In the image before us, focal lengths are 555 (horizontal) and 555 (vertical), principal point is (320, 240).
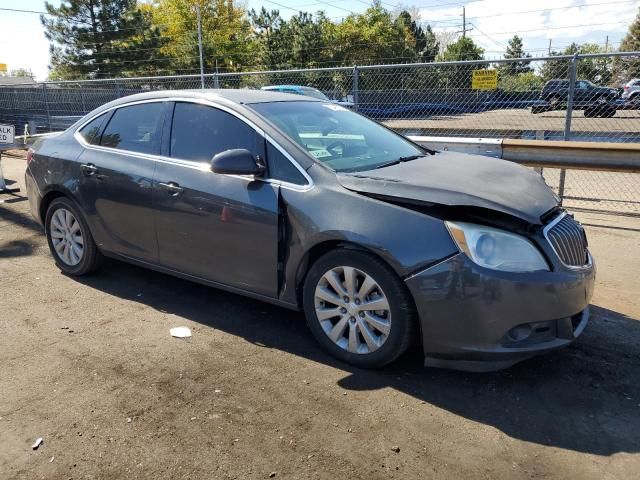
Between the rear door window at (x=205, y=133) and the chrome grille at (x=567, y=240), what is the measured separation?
1.98m

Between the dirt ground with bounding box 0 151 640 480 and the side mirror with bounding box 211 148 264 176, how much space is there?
1188 mm

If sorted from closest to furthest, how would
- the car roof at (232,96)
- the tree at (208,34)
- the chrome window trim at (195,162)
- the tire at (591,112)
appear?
the chrome window trim at (195,162) < the car roof at (232,96) < the tire at (591,112) < the tree at (208,34)

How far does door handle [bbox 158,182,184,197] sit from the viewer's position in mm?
4059

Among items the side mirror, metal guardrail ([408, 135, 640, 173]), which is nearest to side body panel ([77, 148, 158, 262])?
the side mirror

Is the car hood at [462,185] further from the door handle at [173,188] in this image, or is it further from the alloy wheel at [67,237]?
the alloy wheel at [67,237]

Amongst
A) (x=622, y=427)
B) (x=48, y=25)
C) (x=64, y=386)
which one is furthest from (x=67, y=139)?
(x=48, y=25)

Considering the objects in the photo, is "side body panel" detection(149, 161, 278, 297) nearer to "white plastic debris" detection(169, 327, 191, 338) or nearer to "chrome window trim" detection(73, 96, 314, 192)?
"chrome window trim" detection(73, 96, 314, 192)

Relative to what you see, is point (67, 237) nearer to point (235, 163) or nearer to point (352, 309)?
point (235, 163)

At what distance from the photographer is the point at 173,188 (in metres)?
4.09

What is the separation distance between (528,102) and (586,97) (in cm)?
92

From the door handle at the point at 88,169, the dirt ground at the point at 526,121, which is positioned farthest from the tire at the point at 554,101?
the door handle at the point at 88,169

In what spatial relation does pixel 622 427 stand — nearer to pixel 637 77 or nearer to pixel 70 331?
pixel 70 331

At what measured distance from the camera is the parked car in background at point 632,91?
8.36 metres

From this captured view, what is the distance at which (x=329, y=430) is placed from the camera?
9.46 ft
